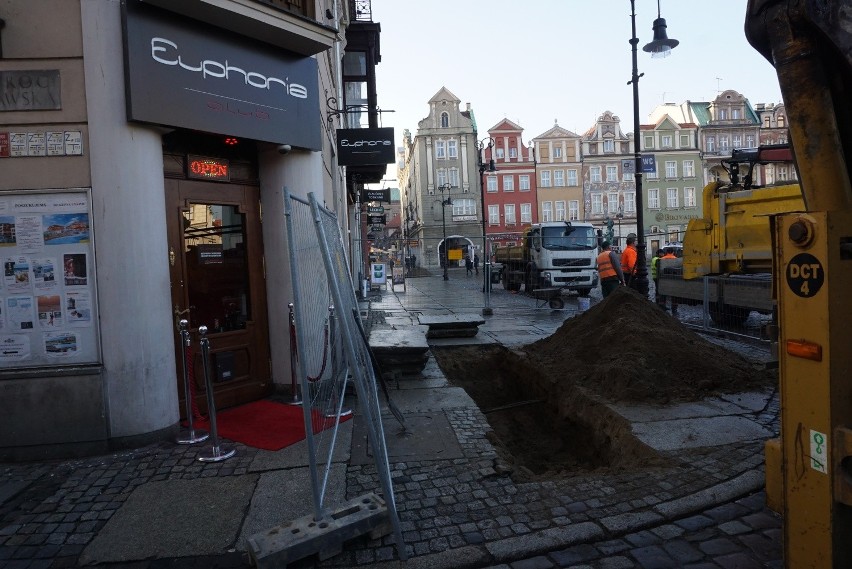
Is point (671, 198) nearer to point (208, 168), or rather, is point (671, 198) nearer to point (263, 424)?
point (208, 168)

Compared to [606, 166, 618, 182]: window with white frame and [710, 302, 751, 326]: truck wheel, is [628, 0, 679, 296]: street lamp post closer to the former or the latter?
[710, 302, 751, 326]: truck wheel

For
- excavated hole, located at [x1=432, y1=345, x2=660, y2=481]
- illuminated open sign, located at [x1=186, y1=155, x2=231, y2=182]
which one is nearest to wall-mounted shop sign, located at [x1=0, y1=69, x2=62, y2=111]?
illuminated open sign, located at [x1=186, y1=155, x2=231, y2=182]

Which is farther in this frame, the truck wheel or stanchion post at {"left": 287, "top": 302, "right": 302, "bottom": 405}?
the truck wheel

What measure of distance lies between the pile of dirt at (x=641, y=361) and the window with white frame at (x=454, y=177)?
5585 cm

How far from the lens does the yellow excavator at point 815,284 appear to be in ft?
7.45

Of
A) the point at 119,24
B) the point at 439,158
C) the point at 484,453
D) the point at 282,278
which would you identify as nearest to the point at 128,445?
the point at 282,278

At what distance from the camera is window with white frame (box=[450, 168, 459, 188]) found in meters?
63.7

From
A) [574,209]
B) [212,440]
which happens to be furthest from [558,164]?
[212,440]

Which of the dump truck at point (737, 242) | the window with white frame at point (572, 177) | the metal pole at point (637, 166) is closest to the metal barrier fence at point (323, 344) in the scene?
the dump truck at point (737, 242)

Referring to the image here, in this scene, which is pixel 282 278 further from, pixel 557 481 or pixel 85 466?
pixel 557 481

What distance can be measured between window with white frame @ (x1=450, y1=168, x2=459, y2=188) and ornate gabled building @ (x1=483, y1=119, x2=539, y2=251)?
3704mm

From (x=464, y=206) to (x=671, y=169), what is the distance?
77.4 ft

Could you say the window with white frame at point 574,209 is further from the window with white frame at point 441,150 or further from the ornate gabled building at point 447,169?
the window with white frame at point 441,150

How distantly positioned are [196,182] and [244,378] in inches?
91.4
